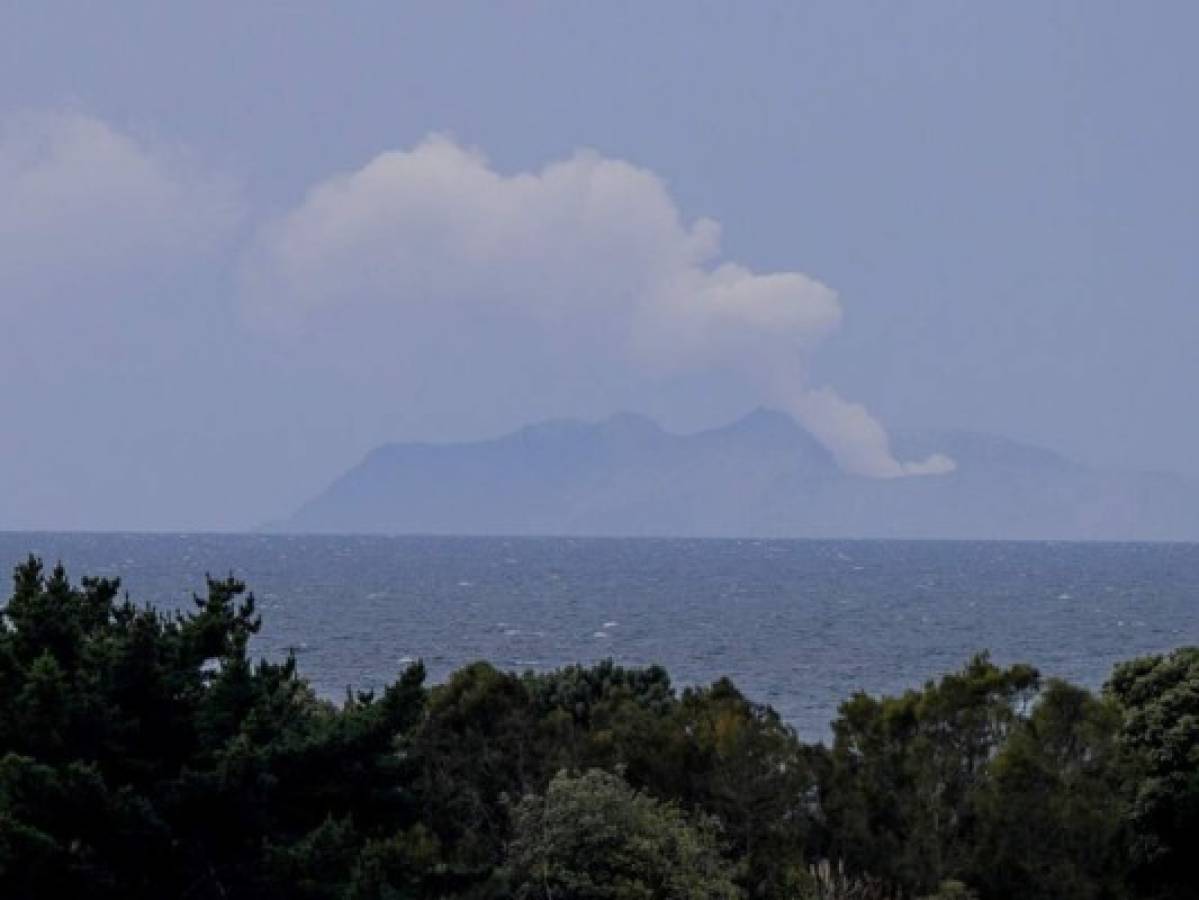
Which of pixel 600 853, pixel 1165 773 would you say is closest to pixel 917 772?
pixel 1165 773

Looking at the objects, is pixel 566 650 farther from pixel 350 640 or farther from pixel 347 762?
pixel 347 762

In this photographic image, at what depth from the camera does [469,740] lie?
1870cm

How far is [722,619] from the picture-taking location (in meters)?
92.9

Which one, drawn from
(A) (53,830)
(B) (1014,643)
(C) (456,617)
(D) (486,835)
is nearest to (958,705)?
(D) (486,835)

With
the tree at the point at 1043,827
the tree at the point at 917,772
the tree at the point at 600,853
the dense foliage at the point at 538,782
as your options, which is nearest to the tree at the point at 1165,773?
the dense foliage at the point at 538,782

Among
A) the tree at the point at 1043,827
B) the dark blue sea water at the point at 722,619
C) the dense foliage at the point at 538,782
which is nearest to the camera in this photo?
the dense foliage at the point at 538,782

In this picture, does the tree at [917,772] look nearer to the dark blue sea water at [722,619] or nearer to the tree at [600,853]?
the tree at [600,853]

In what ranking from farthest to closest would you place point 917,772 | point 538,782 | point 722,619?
point 722,619
point 917,772
point 538,782

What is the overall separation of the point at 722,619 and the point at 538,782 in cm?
7503

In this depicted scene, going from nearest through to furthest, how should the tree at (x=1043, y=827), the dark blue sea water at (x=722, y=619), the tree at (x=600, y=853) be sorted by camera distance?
the tree at (x=600, y=853) → the tree at (x=1043, y=827) → the dark blue sea water at (x=722, y=619)

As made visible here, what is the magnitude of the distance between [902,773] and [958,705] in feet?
3.27

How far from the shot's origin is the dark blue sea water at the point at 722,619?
66750 mm

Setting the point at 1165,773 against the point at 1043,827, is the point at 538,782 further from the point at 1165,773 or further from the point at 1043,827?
the point at 1165,773

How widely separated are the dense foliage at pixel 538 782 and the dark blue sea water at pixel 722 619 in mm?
26155
